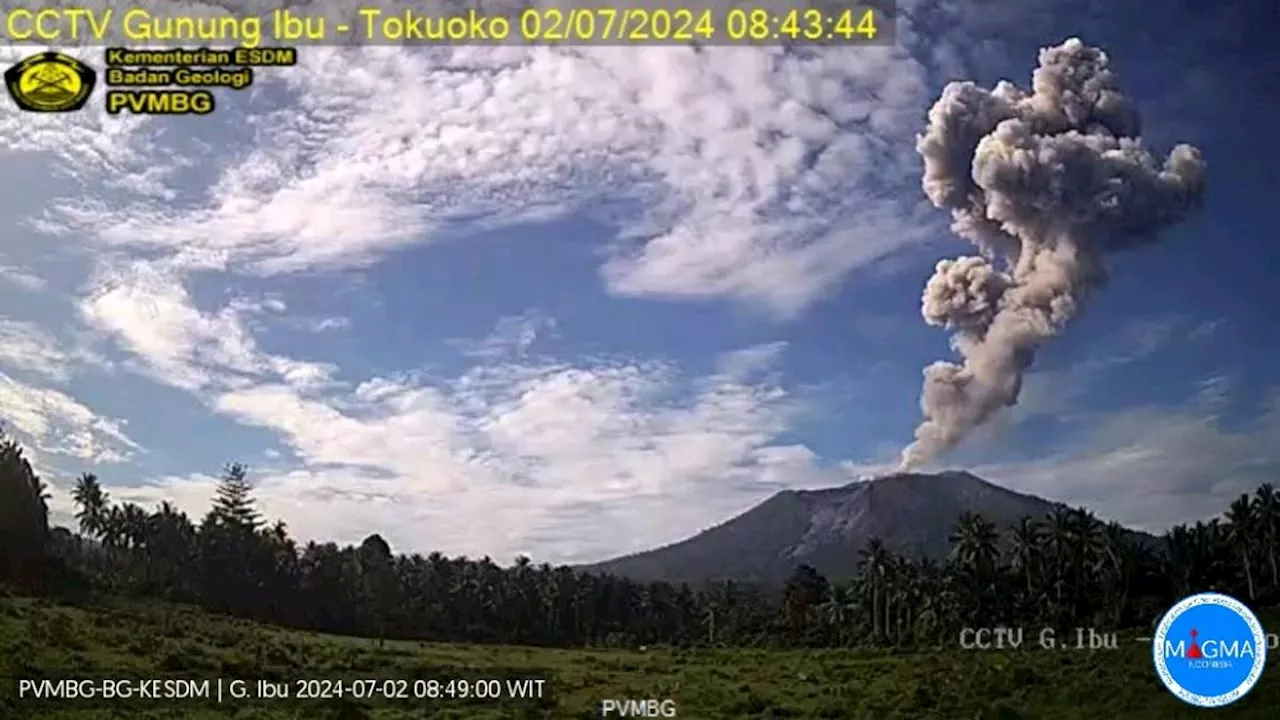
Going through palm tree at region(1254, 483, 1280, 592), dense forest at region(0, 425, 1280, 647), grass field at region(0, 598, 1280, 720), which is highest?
palm tree at region(1254, 483, 1280, 592)

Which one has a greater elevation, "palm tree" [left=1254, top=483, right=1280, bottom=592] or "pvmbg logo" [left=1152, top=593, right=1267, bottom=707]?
"palm tree" [left=1254, top=483, right=1280, bottom=592]

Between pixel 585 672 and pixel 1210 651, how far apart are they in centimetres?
386

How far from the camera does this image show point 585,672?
340 inches

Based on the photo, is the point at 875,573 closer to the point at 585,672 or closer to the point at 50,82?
the point at 585,672

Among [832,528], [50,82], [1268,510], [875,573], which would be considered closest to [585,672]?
[832,528]

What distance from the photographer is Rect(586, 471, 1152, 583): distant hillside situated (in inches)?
344

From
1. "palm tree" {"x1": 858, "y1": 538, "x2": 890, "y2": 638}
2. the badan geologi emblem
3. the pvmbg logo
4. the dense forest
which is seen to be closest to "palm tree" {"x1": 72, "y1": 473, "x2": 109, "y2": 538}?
the dense forest

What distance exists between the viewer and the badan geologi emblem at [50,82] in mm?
8719

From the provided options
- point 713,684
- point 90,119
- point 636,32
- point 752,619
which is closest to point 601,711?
point 713,684

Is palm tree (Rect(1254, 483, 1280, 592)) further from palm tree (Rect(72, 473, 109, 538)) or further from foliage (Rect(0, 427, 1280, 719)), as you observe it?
palm tree (Rect(72, 473, 109, 538))

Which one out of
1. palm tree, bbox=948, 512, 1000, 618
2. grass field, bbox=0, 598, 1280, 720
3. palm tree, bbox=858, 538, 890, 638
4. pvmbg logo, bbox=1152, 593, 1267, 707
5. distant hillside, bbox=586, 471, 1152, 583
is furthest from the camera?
palm tree, bbox=858, 538, 890, 638

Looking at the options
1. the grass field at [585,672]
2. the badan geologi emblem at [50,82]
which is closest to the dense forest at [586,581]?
the grass field at [585,672]

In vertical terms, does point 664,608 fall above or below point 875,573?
below

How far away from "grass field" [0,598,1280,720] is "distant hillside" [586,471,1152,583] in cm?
58
